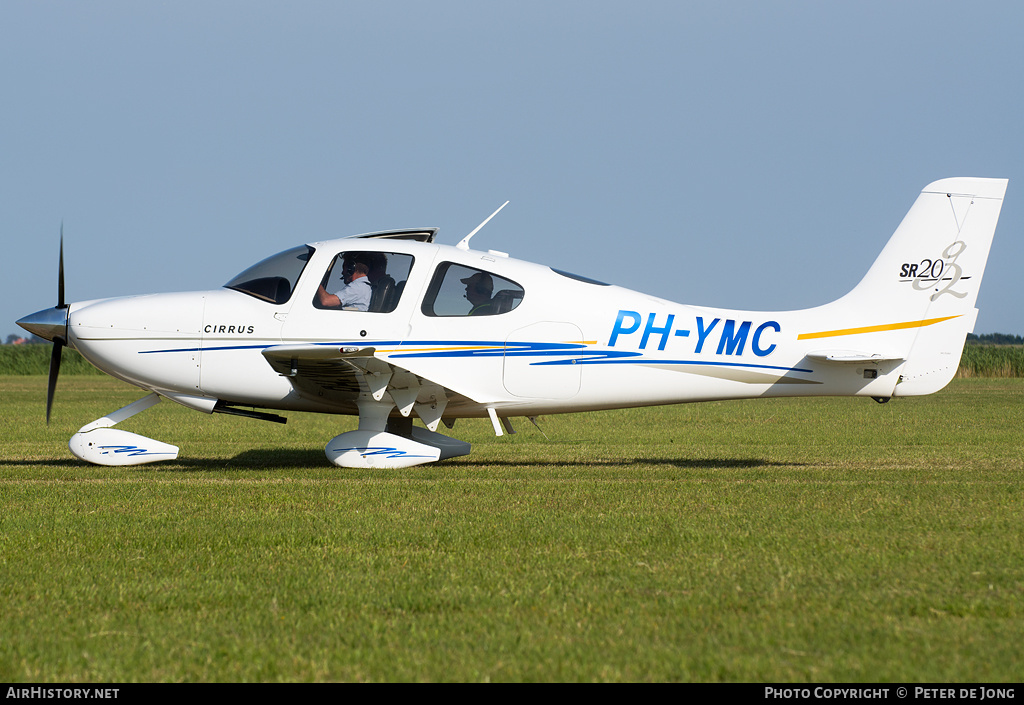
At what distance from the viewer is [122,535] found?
6254 millimetres

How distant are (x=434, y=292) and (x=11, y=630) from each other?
20.8 feet

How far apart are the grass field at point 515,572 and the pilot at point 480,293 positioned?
5.64 feet

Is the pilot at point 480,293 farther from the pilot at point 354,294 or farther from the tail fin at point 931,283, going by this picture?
the tail fin at point 931,283

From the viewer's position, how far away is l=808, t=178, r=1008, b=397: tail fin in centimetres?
962

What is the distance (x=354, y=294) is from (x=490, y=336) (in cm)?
149

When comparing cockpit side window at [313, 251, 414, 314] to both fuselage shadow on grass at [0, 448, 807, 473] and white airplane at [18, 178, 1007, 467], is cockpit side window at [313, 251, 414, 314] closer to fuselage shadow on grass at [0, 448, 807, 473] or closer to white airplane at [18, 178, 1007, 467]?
white airplane at [18, 178, 1007, 467]

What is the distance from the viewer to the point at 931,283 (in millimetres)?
9789

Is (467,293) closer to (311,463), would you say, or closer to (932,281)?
(311,463)

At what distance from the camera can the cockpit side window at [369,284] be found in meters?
10.0

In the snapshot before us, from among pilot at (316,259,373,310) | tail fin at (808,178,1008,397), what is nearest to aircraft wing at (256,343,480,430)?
pilot at (316,259,373,310)

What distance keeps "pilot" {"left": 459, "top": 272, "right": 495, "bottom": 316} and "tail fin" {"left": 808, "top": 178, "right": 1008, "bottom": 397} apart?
142 inches

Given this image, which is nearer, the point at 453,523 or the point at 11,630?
the point at 11,630
